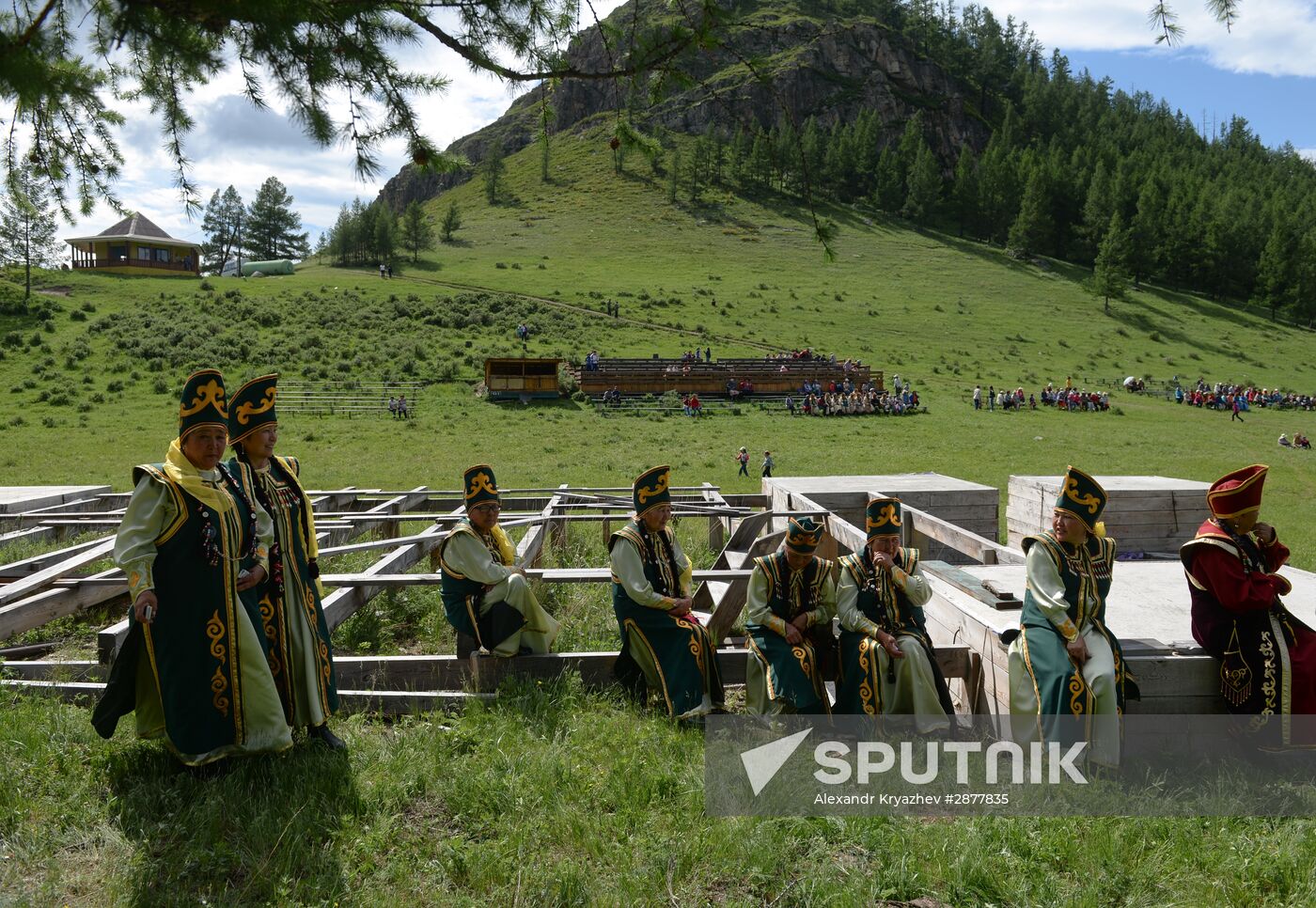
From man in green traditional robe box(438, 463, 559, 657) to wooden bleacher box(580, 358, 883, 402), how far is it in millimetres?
30759

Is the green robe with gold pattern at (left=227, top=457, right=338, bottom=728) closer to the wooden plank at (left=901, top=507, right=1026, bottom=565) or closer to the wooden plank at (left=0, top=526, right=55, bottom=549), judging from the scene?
the wooden plank at (left=901, top=507, right=1026, bottom=565)

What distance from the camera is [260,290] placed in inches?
2248

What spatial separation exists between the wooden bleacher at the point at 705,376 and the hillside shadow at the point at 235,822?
1276 inches

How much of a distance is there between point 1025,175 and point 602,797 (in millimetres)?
111564

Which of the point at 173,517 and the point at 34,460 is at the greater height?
the point at 173,517

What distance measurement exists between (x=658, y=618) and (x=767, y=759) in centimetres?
126

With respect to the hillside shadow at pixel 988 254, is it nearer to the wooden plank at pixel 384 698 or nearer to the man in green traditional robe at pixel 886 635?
the man in green traditional robe at pixel 886 635

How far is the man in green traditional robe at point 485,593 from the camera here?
19.1 feet

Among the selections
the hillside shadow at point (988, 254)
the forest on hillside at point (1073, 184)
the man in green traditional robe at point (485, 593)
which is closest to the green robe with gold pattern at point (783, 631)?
the man in green traditional robe at point (485, 593)

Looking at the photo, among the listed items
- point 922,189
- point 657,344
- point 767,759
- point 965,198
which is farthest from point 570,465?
point 965,198

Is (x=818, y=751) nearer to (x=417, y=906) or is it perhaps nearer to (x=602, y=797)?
(x=602, y=797)

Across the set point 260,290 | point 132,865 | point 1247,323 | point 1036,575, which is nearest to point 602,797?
point 132,865

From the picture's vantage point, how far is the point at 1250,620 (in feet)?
16.4

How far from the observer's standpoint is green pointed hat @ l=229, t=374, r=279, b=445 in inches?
188
